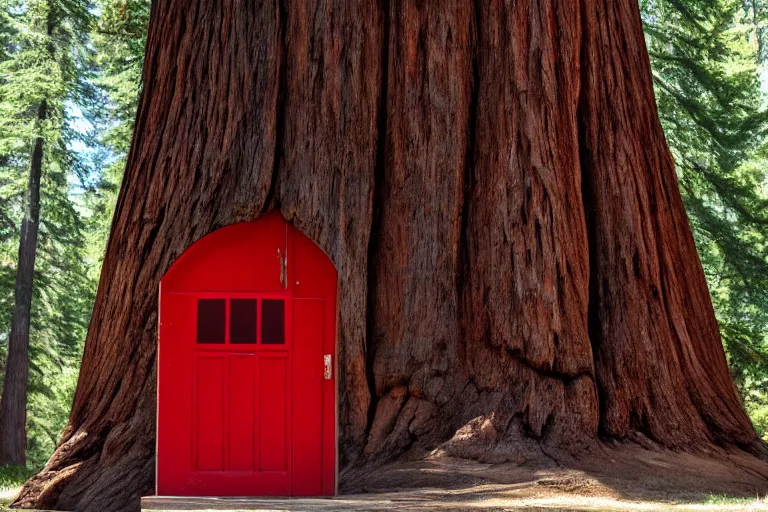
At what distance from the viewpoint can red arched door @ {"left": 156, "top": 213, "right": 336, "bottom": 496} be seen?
26.0 ft

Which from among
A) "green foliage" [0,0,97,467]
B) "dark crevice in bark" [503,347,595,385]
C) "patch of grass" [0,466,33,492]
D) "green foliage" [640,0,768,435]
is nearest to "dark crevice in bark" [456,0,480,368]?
"dark crevice in bark" [503,347,595,385]

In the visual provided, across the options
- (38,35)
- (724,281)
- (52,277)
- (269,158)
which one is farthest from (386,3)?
(52,277)

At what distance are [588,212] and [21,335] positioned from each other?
1460 centimetres

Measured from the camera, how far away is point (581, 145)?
26.6 ft

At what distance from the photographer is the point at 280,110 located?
26.7 ft

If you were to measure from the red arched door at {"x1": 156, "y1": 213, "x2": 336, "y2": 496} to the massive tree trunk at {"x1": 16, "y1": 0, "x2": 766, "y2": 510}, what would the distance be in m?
0.21

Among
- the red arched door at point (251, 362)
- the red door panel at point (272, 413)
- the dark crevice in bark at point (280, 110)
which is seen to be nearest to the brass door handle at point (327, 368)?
the red arched door at point (251, 362)

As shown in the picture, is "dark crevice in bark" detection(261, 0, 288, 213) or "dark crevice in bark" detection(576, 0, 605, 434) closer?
"dark crevice in bark" detection(576, 0, 605, 434)

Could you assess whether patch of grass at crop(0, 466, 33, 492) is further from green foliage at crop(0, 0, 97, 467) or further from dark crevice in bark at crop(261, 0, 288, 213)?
dark crevice in bark at crop(261, 0, 288, 213)

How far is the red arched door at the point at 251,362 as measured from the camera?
26.0 feet

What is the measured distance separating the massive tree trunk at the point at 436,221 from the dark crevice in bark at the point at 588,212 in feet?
0.06

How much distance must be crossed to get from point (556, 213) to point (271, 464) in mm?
3098

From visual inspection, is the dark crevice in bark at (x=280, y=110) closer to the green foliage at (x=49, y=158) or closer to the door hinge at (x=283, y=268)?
the door hinge at (x=283, y=268)

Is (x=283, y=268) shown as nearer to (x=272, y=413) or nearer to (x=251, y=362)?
(x=251, y=362)
